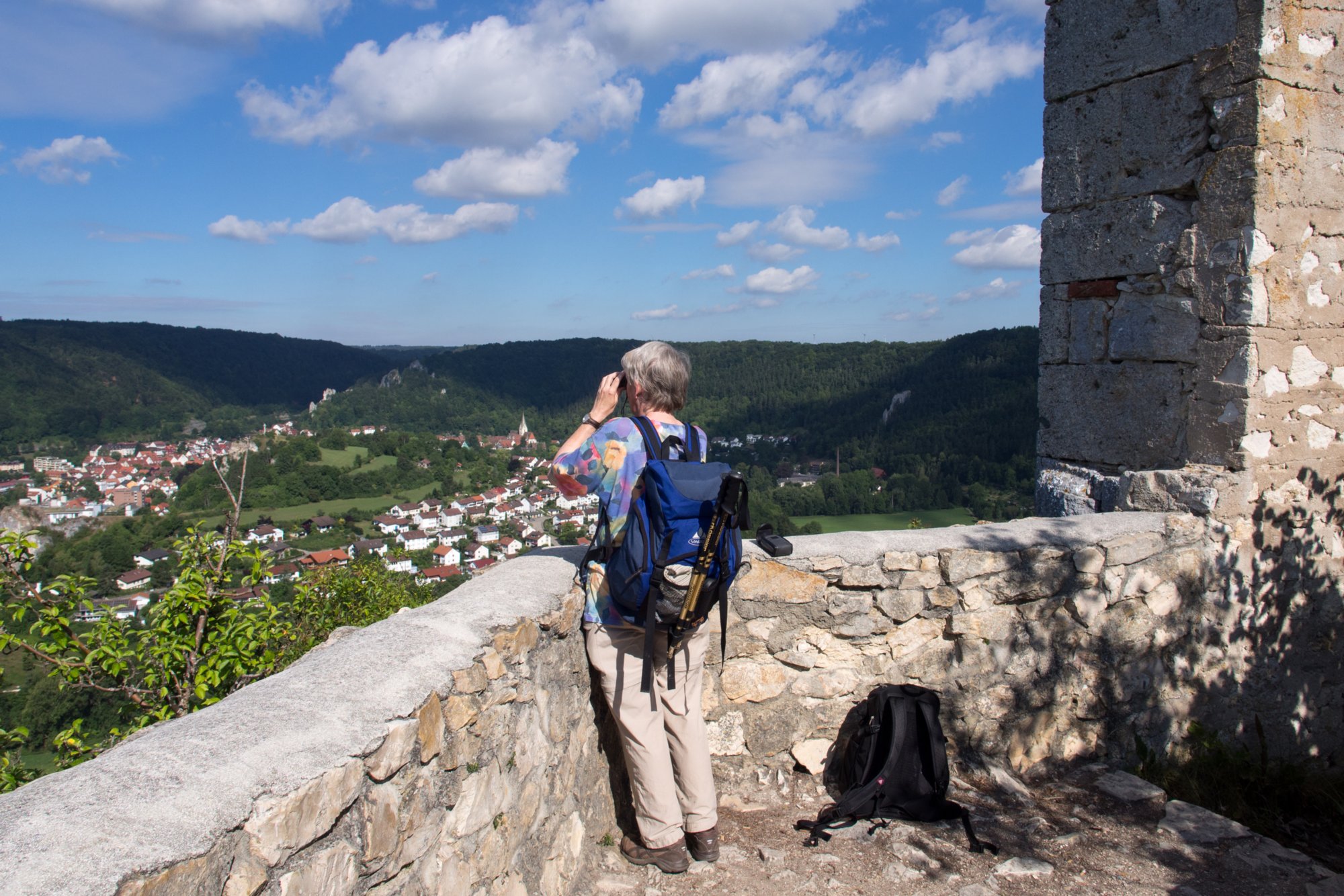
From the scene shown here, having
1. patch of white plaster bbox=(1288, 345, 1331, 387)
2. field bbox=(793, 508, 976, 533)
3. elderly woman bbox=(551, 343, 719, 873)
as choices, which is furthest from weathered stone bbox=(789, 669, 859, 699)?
field bbox=(793, 508, 976, 533)

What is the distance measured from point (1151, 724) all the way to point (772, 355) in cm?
2608

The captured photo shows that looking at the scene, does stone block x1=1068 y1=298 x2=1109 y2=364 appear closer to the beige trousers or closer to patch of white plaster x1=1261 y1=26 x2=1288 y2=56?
patch of white plaster x1=1261 y1=26 x2=1288 y2=56

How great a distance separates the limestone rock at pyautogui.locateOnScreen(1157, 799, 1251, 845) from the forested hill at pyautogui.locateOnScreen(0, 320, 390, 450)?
30983 millimetres

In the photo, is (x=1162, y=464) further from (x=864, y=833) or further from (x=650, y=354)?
(x=650, y=354)

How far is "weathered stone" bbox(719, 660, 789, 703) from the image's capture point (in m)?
2.94

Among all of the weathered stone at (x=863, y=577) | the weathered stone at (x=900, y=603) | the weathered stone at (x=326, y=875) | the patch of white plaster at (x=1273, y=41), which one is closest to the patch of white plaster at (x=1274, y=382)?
the patch of white plaster at (x=1273, y=41)

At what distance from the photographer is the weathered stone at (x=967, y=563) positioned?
10.1 feet

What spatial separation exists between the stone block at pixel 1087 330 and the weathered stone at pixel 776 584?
1.98 meters

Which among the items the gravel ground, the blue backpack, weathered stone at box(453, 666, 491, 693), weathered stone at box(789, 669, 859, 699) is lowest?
the gravel ground

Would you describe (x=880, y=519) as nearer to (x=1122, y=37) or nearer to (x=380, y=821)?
(x=1122, y=37)

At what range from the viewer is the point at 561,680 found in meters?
2.37

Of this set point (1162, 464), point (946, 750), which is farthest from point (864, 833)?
point (1162, 464)

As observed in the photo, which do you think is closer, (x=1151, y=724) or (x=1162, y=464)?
(x=1151, y=724)

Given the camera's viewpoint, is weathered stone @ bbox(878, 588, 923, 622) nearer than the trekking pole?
No
